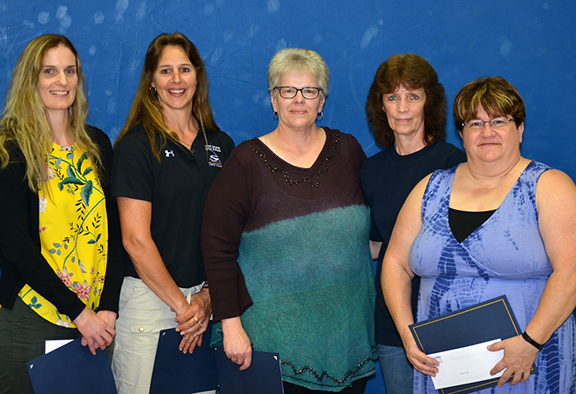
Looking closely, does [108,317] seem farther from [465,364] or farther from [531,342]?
[531,342]

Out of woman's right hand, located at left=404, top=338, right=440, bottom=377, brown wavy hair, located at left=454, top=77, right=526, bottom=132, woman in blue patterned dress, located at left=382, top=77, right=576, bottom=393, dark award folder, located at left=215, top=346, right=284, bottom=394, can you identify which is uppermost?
brown wavy hair, located at left=454, top=77, right=526, bottom=132

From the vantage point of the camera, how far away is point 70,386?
6.20 feet

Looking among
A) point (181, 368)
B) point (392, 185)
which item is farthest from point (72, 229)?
point (392, 185)

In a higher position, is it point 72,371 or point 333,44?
point 333,44

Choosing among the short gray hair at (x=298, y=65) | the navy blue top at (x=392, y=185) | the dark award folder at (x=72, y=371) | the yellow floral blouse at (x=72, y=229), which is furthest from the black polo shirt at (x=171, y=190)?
the navy blue top at (x=392, y=185)

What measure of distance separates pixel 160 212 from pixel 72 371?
678mm

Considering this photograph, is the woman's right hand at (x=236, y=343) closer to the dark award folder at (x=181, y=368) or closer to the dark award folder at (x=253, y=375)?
the dark award folder at (x=253, y=375)

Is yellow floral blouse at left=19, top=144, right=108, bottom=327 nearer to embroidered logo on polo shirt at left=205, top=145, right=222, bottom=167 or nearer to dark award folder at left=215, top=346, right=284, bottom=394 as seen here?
embroidered logo on polo shirt at left=205, top=145, right=222, bottom=167

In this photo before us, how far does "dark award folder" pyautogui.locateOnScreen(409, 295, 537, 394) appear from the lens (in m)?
1.56

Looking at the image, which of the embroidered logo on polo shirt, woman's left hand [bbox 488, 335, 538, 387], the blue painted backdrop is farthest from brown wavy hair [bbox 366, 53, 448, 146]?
woman's left hand [bbox 488, 335, 538, 387]

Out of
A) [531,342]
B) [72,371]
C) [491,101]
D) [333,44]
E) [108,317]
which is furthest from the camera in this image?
[333,44]

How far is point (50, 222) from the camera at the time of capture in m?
1.91

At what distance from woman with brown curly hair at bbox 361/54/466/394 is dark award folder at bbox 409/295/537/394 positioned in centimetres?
34

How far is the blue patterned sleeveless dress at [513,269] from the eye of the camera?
1.57 m
